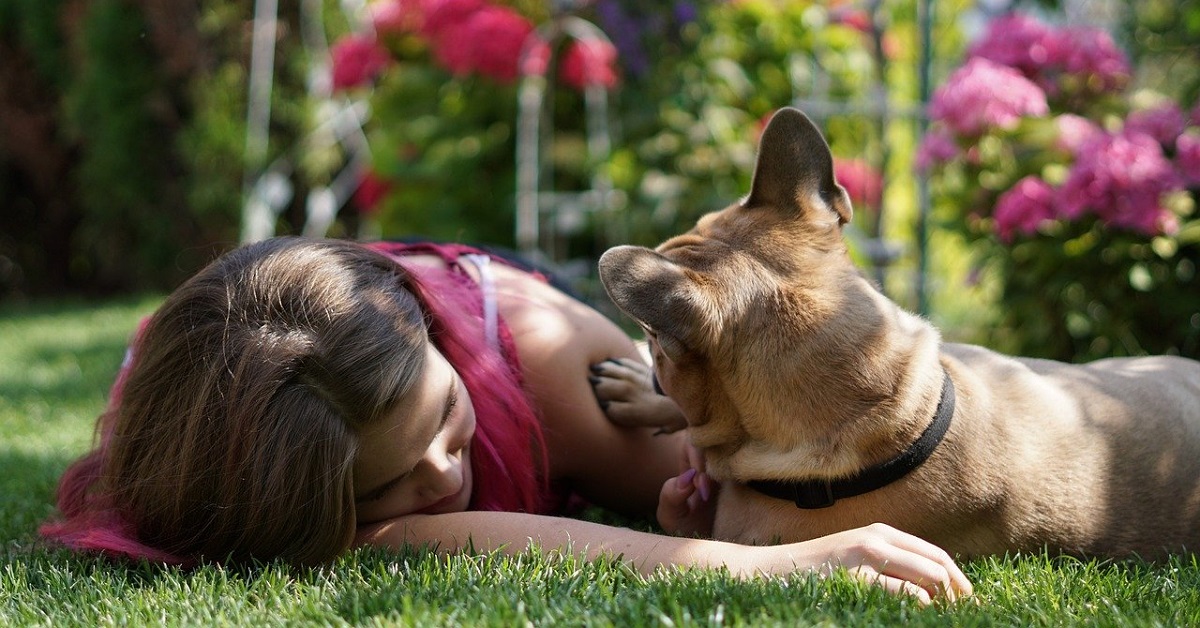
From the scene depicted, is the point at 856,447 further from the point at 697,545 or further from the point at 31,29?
the point at 31,29

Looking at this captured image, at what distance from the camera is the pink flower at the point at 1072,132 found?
4508mm

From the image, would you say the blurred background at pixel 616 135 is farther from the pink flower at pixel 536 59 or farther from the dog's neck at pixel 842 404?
the dog's neck at pixel 842 404

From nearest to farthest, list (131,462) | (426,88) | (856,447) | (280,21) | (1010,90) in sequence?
(856,447)
(131,462)
(1010,90)
(426,88)
(280,21)

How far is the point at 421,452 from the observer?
2371 millimetres

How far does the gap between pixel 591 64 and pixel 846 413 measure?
15.0 ft

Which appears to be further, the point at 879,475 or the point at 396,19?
the point at 396,19

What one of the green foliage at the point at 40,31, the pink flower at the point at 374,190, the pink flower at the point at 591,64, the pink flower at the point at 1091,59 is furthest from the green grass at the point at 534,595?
the green foliage at the point at 40,31

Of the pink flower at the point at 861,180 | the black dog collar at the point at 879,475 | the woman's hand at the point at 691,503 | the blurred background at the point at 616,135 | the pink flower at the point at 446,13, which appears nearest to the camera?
the black dog collar at the point at 879,475

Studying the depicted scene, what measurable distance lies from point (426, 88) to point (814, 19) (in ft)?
8.90

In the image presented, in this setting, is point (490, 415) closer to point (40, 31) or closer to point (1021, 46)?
point (1021, 46)

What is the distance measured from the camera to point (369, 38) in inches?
320

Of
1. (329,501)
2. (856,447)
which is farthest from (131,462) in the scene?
(856,447)

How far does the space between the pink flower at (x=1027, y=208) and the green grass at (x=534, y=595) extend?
221 cm

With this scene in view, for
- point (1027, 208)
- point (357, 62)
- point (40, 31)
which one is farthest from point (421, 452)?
point (40, 31)
